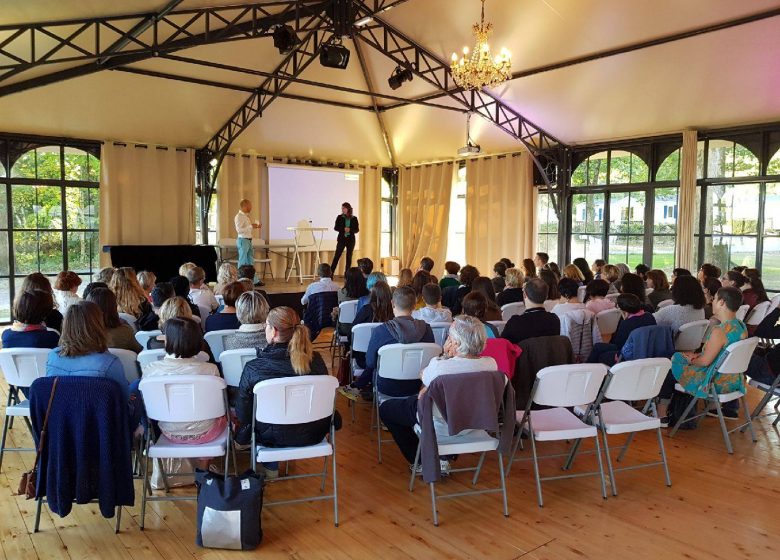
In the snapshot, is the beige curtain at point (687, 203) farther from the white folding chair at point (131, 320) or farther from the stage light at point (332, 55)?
the white folding chair at point (131, 320)

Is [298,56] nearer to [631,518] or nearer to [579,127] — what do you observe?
[579,127]

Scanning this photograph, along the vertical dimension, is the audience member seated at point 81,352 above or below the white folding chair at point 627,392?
above

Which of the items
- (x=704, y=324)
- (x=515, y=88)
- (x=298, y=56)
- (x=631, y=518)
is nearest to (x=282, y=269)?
(x=298, y=56)

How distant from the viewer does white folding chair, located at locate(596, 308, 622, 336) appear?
5.50 metres

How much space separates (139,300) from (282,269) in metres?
8.67

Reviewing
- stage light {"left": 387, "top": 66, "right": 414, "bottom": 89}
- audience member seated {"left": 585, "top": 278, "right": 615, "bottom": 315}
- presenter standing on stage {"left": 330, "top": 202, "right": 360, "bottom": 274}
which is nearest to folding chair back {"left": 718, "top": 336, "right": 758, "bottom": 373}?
audience member seated {"left": 585, "top": 278, "right": 615, "bottom": 315}

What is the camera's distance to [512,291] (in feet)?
20.9

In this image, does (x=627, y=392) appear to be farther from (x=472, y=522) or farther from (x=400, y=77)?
(x=400, y=77)

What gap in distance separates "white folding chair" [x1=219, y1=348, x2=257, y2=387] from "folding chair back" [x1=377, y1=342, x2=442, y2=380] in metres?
0.85

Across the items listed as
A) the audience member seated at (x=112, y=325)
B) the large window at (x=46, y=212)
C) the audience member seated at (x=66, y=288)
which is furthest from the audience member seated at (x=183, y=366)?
the large window at (x=46, y=212)

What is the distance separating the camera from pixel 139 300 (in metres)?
5.07

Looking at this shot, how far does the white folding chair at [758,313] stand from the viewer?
6234 millimetres

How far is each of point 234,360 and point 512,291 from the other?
11.6 ft

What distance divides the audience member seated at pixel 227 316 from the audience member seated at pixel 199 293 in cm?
112
